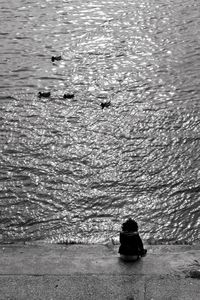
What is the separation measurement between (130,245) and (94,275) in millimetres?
997

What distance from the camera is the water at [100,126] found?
14.1 metres

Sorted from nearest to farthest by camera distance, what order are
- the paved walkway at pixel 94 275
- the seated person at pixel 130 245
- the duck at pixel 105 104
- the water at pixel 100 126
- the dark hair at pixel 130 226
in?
the paved walkway at pixel 94 275 → the seated person at pixel 130 245 → the dark hair at pixel 130 226 → the water at pixel 100 126 → the duck at pixel 105 104

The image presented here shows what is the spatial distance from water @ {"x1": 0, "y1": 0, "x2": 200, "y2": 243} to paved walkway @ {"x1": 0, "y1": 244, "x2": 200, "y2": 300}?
3038 mm

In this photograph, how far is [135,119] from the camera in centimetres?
1825

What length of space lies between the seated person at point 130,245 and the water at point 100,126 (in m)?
3.21

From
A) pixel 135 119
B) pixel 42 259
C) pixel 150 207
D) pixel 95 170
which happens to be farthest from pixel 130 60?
pixel 42 259

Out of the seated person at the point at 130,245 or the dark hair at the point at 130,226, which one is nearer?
the seated person at the point at 130,245

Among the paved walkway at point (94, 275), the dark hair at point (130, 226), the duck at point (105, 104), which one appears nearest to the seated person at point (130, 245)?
the dark hair at point (130, 226)

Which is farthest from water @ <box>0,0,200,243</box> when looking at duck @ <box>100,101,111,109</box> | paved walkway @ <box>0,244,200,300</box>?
paved walkway @ <box>0,244,200,300</box>

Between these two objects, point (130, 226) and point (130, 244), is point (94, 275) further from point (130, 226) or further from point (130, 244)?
point (130, 226)

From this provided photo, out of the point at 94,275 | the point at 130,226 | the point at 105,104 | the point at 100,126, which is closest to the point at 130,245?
the point at 130,226

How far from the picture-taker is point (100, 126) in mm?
18031

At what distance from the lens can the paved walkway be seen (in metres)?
8.47

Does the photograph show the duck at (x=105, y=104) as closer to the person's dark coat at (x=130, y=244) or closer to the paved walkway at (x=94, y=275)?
the paved walkway at (x=94, y=275)
